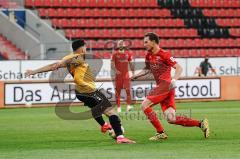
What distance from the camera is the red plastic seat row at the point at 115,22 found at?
39125mm

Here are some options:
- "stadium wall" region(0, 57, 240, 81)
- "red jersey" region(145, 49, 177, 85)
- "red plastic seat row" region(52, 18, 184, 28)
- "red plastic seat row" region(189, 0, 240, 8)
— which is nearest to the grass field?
"red jersey" region(145, 49, 177, 85)

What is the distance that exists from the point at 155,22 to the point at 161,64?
2632 centimetres

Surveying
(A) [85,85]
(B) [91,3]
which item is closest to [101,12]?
(B) [91,3]

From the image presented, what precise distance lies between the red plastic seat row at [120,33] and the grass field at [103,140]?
15.9m

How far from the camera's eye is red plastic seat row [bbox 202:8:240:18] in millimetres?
43062

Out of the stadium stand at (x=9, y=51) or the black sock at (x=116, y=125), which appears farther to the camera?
the stadium stand at (x=9, y=51)

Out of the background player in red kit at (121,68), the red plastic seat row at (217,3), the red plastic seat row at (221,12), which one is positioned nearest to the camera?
the background player in red kit at (121,68)

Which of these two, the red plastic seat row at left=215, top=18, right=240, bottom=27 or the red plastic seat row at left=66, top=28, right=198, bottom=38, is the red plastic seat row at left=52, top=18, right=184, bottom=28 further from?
the red plastic seat row at left=215, top=18, right=240, bottom=27

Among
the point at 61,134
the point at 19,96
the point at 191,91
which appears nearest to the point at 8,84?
the point at 19,96

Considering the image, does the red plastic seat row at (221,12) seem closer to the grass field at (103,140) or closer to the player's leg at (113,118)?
the grass field at (103,140)

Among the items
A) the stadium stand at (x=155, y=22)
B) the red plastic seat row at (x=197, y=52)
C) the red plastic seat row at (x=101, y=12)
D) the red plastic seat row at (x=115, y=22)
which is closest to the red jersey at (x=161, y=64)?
the stadium stand at (x=155, y=22)

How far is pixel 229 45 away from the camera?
41.4 metres

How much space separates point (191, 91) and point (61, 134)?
1496 centimetres

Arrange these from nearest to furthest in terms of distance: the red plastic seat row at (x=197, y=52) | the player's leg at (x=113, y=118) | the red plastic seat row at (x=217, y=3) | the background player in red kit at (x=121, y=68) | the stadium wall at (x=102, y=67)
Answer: the player's leg at (x=113, y=118), the background player in red kit at (x=121, y=68), the stadium wall at (x=102, y=67), the red plastic seat row at (x=197, y=52), the red plastic seat row at (x=217, y=3)
